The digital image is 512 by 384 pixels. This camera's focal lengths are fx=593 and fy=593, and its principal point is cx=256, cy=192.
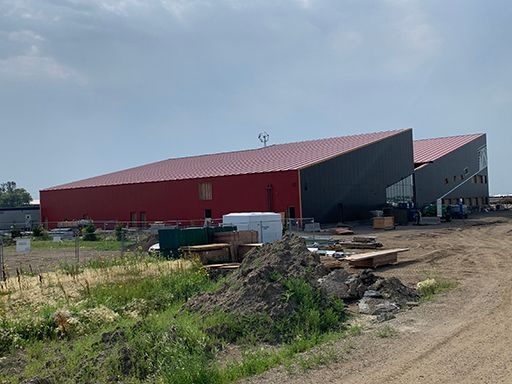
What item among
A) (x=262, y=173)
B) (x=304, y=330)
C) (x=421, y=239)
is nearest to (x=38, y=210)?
(x=262, y=173)

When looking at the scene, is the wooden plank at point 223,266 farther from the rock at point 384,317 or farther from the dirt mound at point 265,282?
the rock at point 384,317

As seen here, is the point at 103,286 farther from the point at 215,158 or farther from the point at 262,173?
the point at 215,158

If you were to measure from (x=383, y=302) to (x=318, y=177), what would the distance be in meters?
34.0

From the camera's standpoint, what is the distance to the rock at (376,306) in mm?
12492

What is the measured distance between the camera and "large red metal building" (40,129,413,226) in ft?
153

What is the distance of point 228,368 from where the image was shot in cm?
855

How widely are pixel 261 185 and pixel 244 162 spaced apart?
7.43 metres

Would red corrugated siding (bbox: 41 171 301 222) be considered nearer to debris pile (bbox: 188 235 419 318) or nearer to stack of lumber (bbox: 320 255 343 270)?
stack of lumber (bbox: 320 255 343 270)

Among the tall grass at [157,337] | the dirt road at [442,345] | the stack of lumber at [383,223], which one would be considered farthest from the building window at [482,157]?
the tall grass at [157,337]

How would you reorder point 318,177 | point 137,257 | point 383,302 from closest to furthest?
point 383,302 < point 137,257 < point 318,177

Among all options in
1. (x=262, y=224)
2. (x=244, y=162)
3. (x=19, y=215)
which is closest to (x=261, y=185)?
(x=244, y=162)

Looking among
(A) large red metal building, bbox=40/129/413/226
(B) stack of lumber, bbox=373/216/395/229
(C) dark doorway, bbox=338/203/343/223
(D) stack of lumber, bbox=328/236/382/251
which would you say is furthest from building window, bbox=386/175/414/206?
(D) stack of lumber, bbox=328/236/382/251

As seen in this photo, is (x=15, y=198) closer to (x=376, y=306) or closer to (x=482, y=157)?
(x=482, y=157)

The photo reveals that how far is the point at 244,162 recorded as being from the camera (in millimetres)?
54344
